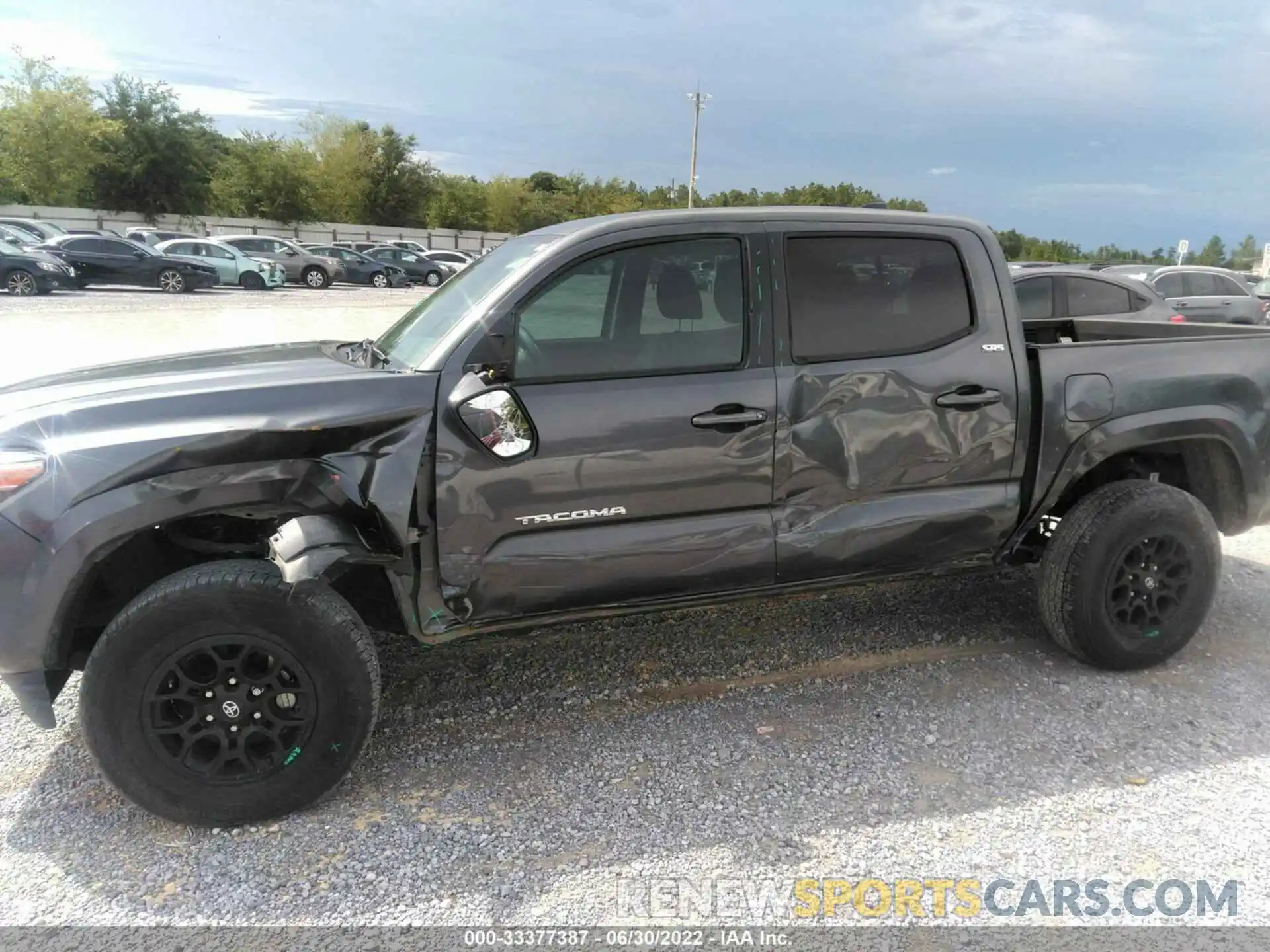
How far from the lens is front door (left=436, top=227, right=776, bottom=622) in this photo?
3.01m

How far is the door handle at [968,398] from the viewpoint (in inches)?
138

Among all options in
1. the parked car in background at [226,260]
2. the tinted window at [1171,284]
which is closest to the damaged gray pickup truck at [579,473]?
the tinted window at [1171,284]

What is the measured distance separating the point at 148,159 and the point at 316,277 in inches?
1024

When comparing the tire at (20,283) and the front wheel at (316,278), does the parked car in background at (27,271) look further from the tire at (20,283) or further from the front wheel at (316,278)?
the front wheel at (316,278)

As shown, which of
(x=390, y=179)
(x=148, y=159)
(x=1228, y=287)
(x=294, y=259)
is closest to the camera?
(x=1228, y=287)

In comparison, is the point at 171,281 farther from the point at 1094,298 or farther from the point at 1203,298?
the point at 1203,298

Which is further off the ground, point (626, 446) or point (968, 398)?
point (968, 398)

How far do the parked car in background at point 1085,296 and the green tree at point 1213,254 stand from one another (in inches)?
1731

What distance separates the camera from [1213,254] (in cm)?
5150

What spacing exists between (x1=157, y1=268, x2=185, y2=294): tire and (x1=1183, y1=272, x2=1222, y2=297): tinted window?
76.3ft

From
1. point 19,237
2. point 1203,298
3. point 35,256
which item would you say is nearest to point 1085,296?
point 1203,298

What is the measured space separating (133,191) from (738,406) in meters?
56.0

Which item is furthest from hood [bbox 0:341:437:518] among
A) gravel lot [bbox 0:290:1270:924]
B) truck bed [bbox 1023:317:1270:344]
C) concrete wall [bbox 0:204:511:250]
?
concrete wall [bbox 0:204:511:250]

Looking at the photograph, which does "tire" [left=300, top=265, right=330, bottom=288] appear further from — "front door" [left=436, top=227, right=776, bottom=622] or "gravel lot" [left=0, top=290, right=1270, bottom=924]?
"front door" [left=436, top=227, right=776, bottom=622]
